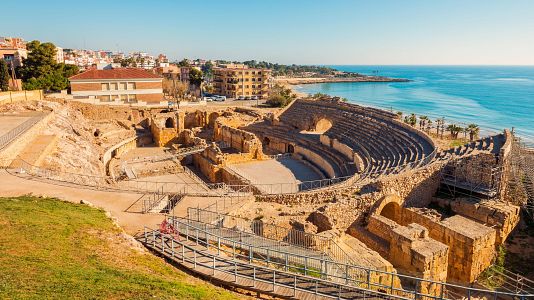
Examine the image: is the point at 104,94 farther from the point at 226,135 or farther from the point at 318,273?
the point at 318,273

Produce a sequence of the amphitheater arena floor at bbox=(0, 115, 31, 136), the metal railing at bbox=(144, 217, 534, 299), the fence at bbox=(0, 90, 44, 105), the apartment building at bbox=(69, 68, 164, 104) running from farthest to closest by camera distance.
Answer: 1. the apartment building at bbox=(69, 68, 164, 104)
2. the fence at bbox=(0, 90, 44, 105)
3. the amphitheater arena floor at bbox=(0, 115, 31, 136)
4. the metal railing at bbox=(144, 217, 534, 299)

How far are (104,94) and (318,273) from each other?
165 feet

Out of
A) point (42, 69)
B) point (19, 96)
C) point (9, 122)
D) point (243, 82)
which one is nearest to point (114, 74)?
point (42, 69)

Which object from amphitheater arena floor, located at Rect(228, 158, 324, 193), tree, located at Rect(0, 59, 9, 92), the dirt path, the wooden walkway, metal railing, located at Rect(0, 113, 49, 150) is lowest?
amphitheater arena floor, located at Rect(228, 158, 324, 193)

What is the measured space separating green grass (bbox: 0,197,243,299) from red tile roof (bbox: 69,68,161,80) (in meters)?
42.4

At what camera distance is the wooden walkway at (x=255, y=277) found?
10852mm

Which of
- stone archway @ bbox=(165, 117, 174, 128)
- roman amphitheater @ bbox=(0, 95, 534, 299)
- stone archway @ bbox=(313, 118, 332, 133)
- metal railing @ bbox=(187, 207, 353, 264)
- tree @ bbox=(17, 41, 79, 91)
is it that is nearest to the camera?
roman amphitheater @ bbox=(0, 95, 534, 299)

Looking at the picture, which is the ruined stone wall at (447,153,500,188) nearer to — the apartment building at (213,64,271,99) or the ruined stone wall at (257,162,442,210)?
the ruined stone wall at (257,162,442,210)

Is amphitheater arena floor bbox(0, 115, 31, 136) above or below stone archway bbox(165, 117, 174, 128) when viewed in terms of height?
above

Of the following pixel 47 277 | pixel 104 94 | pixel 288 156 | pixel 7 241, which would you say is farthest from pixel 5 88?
pixel 47 277

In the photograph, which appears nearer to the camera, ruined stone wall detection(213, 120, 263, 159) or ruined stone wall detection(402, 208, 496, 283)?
ruined stone wall detection(402, 208, 496, 283)

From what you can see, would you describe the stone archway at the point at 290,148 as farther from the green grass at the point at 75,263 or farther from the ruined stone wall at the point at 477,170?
the green grass at the point at 75,263

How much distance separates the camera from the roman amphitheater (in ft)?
41.3

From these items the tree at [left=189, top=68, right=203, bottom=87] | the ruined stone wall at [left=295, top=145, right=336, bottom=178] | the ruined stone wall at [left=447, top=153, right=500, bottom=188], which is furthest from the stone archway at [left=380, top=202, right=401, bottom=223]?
the tree at [left=189, top=68, right=203, bottom=87]
